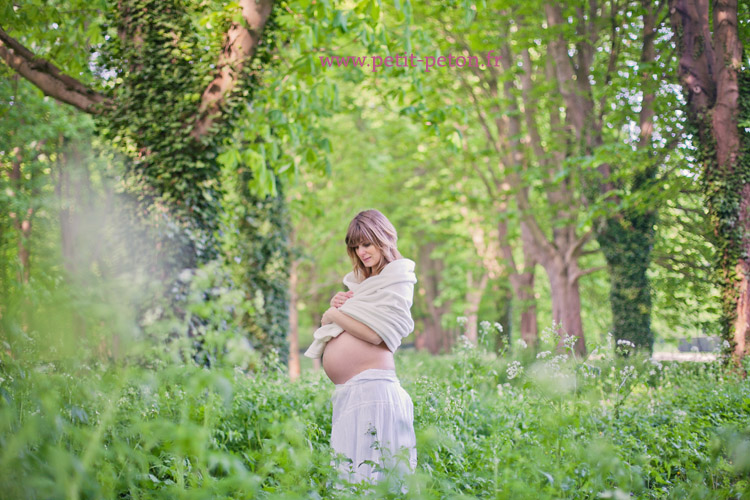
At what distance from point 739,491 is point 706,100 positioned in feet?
22.1

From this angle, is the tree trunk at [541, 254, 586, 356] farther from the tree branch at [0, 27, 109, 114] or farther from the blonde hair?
the blonde hair

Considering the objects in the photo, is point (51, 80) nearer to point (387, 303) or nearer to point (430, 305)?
point (387, 303)

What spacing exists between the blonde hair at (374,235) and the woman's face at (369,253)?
21 millimetres

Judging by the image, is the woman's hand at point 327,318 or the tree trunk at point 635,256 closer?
the woman's hand at point 327,318

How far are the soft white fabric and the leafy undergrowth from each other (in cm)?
62

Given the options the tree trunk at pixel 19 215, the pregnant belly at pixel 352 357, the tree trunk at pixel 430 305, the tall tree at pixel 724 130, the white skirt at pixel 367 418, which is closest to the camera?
the white skirt at pixel 367 418

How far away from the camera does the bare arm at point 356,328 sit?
359 cm

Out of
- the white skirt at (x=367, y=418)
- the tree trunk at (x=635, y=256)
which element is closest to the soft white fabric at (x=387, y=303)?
the white skirt at (x=367, y=418)

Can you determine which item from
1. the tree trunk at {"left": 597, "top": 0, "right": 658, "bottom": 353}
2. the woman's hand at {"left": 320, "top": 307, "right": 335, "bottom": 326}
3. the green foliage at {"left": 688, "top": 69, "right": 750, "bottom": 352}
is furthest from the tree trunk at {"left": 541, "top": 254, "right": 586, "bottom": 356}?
the woman's hand at {"left": 320, "top": 307, "right": 335, "bottom": 326}

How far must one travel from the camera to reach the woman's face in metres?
3.80

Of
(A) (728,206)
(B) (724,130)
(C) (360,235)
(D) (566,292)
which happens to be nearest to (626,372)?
(C) (360,235)

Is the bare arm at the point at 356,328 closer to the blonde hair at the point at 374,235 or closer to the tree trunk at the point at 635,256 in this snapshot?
the blonde hair at the point at 374,235

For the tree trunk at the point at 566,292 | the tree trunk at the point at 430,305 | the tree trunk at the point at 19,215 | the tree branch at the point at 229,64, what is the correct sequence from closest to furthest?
the tree branch at the point at 229,64 < the tree trunk at the point at 566,292 < the tree trunk at the point at 19,215 < the tree trunk at the point at 430,305

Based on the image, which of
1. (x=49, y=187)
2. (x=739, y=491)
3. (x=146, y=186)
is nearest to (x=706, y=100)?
(x=739, y=491)
